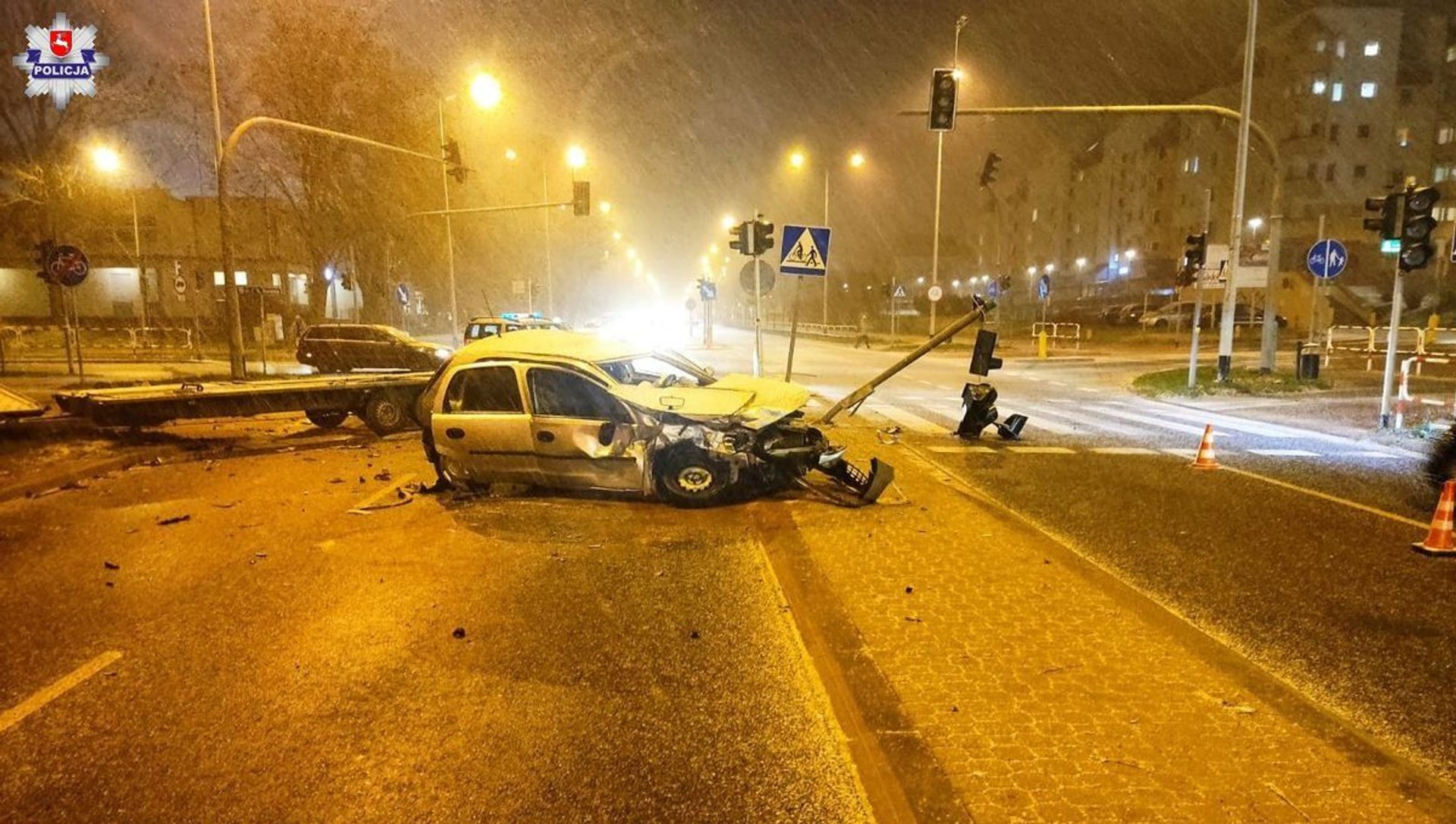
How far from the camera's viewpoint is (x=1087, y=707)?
13.5 feet

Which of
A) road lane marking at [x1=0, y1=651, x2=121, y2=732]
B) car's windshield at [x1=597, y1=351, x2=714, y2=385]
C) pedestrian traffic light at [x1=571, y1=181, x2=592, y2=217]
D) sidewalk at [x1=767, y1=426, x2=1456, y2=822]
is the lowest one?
road lane marking at [x1=0, y1=651, x2=121, y2=732]

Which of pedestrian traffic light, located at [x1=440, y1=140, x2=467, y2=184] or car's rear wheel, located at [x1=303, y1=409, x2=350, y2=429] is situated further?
pedestrian traffic light, located at [x1=440, y1=140, x2=467, y2=184]

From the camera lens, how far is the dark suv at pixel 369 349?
23250 millimetres

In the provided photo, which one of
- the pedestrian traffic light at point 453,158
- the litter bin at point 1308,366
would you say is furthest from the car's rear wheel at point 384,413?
the litter bin at point 1308,366

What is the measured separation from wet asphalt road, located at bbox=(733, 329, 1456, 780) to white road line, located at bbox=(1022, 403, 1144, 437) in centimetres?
7

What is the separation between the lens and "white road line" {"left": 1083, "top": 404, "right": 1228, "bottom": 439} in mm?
13672

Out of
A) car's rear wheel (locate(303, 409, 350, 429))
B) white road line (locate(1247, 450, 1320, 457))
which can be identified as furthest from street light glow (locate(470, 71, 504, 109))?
white road line (locate(1247, 450, 1320, 457))

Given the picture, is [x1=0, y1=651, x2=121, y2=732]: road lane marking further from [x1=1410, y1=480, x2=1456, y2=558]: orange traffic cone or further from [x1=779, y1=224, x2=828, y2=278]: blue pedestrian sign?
[x1=779, y1=224, x2=828, y2=278]: blue pedestrian sign

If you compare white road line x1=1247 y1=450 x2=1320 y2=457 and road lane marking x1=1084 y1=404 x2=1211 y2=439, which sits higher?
road lane marking x1=1084 y1=404 x2=1211 y2=439

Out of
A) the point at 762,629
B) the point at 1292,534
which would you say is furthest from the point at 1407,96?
the point at 762,629

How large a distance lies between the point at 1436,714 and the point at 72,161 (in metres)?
38.5

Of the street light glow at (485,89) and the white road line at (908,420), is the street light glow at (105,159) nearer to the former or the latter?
the street light glow at (485,89)

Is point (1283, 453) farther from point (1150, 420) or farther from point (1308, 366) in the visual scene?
point (1308, 366)

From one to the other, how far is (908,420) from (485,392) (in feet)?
28.4
